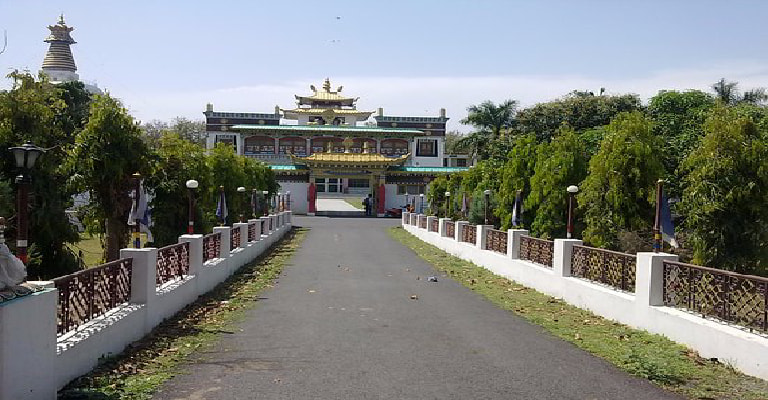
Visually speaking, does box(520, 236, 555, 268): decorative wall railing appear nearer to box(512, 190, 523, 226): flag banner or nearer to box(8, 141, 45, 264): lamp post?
box(512, 190, 523, 226): flag banner

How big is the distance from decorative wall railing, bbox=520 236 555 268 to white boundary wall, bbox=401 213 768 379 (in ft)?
0.66

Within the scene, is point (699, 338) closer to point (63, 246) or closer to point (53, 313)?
point (53, 313)

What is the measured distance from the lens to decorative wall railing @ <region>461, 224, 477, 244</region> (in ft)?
77.2

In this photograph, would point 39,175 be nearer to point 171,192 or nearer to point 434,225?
point 171,192

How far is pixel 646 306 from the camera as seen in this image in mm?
10438

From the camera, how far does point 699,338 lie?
8898 millimetres

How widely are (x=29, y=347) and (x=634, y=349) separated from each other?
6.98m

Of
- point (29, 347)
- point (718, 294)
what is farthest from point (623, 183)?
point (29, 347)

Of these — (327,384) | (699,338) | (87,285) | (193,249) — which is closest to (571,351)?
(699,338)

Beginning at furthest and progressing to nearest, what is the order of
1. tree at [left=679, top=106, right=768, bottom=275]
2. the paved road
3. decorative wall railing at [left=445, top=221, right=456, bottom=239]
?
decorative wall railing at [left=445, top=221, right=456, bottom=239] → tree at [left=679, top=106, right=768, bottom=275] → the paved road

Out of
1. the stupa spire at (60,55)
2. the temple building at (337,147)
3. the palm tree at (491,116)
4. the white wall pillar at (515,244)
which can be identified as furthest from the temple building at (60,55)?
the white wall pillar at (515,244)

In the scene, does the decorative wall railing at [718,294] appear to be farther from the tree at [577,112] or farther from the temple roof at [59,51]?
the temple roof at [59,51]

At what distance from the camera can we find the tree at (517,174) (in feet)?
79.2

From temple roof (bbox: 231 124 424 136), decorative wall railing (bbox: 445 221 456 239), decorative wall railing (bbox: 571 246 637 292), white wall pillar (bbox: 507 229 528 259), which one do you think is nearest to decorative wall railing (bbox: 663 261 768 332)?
decorative wall railing (bbox: 571 246 637 292)
